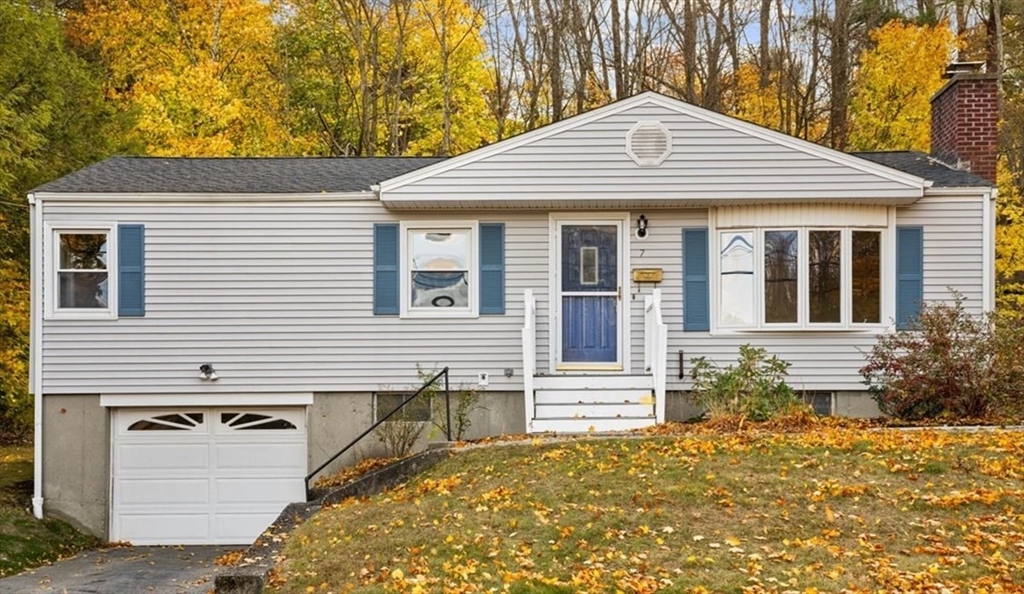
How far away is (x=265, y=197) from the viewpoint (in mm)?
12891

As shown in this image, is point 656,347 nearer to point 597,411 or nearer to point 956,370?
point 597,411

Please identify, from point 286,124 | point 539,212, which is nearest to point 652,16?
point 286,124

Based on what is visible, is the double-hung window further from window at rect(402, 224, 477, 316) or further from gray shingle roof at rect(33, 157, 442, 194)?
window at rect(402, 224, 477, 316)

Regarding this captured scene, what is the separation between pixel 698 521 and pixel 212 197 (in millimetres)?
8411

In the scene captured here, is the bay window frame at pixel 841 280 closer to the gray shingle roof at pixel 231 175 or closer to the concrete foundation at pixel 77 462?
the gray shingle roof at pixel 231 175

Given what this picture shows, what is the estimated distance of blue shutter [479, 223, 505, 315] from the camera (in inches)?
508

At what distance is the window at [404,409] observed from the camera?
12.8 meters

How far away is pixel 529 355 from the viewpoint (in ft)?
39.4

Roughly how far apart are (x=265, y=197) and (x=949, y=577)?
9733mm

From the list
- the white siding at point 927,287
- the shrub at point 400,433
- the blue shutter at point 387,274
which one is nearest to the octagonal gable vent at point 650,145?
the white siding at point 927,287

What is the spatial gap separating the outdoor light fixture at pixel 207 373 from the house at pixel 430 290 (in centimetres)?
3

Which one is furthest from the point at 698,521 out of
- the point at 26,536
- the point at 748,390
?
the point at 26,536

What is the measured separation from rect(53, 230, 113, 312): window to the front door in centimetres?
627

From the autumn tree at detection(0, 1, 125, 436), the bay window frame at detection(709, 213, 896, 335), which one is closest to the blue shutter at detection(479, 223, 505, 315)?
the bay window frame at detection(709, 213, 896, 335)
